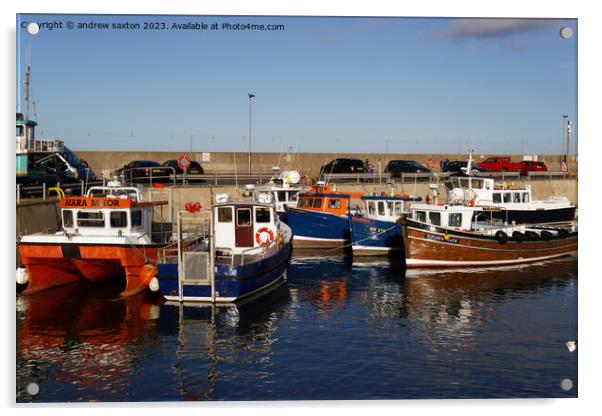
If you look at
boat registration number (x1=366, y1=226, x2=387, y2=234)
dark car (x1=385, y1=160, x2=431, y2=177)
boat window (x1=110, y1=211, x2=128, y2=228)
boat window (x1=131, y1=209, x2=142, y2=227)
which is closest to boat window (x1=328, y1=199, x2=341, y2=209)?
boat registration number (x1=366, y1=226, x2=387, y2=234)

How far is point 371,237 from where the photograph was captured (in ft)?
117

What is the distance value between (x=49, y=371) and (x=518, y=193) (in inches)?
1235

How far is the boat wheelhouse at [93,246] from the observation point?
79.7 ft

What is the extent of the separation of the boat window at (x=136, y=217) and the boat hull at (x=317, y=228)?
41.3 ft

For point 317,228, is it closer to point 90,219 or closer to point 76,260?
point 90,219

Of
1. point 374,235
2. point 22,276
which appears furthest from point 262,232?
point 374,235

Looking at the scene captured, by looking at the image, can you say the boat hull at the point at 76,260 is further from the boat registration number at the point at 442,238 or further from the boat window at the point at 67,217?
the boat registration number at the point at 442,238

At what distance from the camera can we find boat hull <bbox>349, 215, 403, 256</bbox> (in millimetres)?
35406

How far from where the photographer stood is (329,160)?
62.0 meters

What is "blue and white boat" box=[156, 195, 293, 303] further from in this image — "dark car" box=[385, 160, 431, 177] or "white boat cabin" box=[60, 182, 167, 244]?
"dark car" box=[385, 160, 431, 177]

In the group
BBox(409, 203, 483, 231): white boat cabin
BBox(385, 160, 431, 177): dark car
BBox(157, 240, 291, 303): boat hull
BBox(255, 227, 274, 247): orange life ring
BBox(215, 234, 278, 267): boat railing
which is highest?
BBox(385, 160, 431, 177): dark car

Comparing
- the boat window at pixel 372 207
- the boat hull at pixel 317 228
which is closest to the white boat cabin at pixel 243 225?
the boat hull at pixel 317 228
